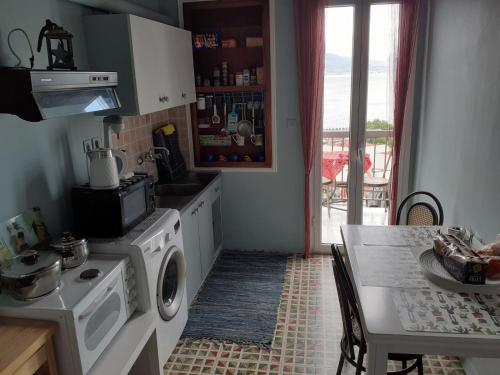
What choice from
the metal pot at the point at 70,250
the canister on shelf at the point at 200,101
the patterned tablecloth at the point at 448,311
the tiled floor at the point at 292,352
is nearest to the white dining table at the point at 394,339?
the patterned tablecloth at the point at 448,311

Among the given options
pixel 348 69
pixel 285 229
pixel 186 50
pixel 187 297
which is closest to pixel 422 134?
pixel 348 69

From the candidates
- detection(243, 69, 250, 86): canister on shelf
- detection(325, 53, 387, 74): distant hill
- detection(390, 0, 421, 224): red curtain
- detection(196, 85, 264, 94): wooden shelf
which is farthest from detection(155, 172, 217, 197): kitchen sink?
detection(390, 0, 421, 224): red curtain

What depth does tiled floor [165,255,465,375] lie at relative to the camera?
2.52 m

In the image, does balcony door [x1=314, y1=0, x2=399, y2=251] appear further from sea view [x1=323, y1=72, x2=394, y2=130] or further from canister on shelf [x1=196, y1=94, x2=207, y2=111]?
canister on shelf [x1=196, y1=94, x2=207, y2=111]

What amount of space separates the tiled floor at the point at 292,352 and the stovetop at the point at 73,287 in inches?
36.9

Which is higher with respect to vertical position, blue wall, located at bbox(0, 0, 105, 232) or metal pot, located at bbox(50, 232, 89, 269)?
blue wall, located at bbox(0, 0, 105, 232)

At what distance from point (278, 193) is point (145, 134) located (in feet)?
4.47

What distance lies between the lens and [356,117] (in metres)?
3.69

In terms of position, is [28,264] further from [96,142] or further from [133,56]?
[133,56]

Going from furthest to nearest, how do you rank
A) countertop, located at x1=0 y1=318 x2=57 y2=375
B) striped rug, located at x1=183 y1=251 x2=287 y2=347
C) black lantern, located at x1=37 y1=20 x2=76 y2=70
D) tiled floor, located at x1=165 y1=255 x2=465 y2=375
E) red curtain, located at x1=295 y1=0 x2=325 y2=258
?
red curtain, located at x1=295 y1=0 x2=325 y2=258, striped rug, located at x1=183 y1=251 x2=287 y2=347, tiled floor, located at x1=165 y1=255 x2=465 y2=375, black lantern, located at x1=37 y1=20 x2=76 y2=70, countertop, located at x1=0 y1=318 x2=57 y2=375

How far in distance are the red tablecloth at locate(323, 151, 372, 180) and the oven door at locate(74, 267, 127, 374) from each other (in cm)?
244

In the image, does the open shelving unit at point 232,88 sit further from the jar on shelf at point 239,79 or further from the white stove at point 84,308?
A: the white stove at point 84,308

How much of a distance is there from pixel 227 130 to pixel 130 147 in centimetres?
111

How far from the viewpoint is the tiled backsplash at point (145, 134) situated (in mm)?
3096
